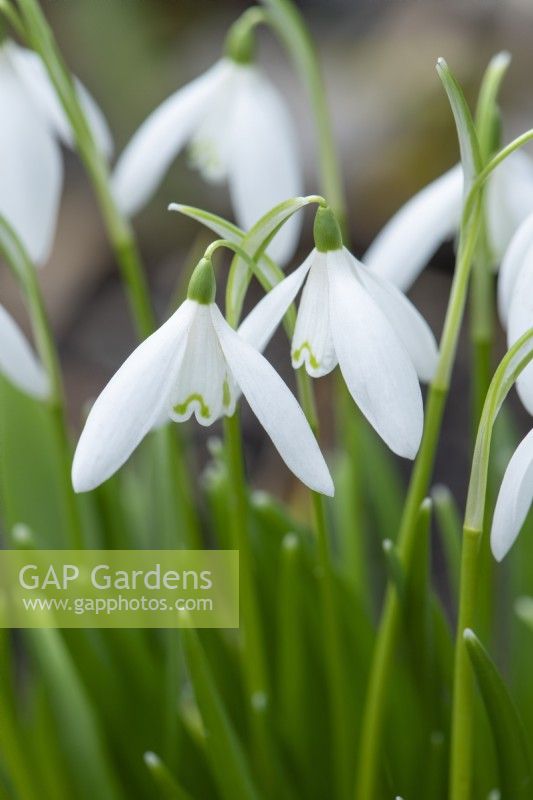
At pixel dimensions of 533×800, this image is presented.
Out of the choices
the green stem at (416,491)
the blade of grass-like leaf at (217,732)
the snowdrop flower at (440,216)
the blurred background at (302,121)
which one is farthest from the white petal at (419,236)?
the blurred background at (302,121)

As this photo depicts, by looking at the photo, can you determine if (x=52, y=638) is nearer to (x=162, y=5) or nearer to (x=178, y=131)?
(x=178, y=131)

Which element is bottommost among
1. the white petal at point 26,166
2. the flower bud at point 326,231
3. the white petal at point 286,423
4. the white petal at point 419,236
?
the white petal at point 286,423

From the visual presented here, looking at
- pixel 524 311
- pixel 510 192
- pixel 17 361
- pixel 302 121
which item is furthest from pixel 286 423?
pixel 302 121

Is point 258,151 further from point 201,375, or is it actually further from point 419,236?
point 201,375

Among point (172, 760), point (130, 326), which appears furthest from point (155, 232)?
point (172, 760)

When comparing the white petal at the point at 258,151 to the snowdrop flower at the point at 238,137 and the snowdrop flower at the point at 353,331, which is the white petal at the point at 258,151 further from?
the snowdrop flower at the point at 353,331
